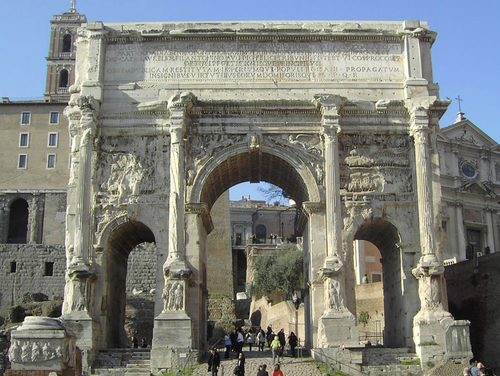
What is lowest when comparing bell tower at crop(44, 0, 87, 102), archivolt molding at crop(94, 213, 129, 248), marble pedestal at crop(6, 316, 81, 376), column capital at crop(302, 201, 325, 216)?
marble pedestal at crop(6, 316, 81, 376)

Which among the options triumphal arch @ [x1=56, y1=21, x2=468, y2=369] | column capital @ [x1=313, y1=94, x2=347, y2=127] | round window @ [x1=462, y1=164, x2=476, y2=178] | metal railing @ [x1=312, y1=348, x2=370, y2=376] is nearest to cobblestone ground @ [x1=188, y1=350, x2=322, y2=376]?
metal railing @ [x1=312, y1=348, x2=370, y2=376]

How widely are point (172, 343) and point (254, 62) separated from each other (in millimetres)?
9126

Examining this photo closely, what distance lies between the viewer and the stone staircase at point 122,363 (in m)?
19.0

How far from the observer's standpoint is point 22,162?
4703 cm

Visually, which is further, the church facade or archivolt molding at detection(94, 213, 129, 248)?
archivolt molding at detection(94, 213, 129, 248)

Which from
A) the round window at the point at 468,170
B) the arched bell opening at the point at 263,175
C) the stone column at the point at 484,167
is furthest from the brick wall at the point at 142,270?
the stone column at the point at 484,167

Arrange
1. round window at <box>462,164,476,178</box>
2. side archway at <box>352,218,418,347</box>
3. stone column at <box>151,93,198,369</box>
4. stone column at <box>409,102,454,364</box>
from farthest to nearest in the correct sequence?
round window at <box>462,164,476,178</box>, side archway at <box>352,218,418,347</box>, stone column at <box>409,102,454,364</box>, stone column at <box>151,93,198,369</box>

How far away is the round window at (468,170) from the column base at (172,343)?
23.3m

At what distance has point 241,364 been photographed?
16922 millimetres

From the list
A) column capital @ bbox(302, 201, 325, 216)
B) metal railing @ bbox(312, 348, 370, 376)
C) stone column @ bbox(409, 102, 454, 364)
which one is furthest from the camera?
column capital @ bbox(302, 201, 325, 216)

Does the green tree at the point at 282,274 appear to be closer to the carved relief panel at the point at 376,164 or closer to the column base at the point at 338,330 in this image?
the carved relief panel at the point at 376,164

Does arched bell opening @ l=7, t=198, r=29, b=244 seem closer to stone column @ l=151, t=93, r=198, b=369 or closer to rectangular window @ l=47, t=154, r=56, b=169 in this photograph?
rectangular window @ l=47, t=154, r=56, b=169

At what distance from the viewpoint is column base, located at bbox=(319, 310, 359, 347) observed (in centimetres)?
→ 1947

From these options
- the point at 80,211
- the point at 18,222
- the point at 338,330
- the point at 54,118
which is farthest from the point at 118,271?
the point at 54,118
